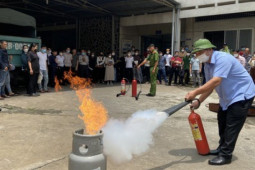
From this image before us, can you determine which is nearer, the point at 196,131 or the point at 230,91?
the point at 230,91

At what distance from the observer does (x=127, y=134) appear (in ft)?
13.0

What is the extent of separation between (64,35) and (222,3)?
13.6 meters

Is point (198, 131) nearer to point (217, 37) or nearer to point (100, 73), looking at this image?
point (100, 73)

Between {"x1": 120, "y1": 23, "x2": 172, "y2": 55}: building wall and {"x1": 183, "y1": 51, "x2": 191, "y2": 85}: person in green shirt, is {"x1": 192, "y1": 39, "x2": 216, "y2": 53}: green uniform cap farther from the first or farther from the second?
{"x1": 120, "y1": 23, "x2": 172, "y2": 55}: building wall

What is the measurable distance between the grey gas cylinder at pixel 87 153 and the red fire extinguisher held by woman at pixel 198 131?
5.77 feet

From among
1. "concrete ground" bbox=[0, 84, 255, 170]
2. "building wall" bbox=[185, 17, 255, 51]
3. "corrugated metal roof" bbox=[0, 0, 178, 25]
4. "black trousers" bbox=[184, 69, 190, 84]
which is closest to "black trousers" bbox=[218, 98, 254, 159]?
"concrete ground" bbox=[0, 84, 255, 170]

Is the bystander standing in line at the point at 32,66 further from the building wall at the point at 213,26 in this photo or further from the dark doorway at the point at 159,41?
the dark doorway at the point at 159,41

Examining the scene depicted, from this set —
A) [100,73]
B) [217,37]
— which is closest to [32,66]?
[100,73]

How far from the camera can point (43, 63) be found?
10539 millimetres

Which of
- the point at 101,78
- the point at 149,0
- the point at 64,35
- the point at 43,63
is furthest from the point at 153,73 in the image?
the point at 64,35

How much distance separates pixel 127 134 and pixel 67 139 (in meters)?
1.62

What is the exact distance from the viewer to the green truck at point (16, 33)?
10008 millimetres

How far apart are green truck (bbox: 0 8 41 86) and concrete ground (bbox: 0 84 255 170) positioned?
7.90ft

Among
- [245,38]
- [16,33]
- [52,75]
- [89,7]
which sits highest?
[89,7]
